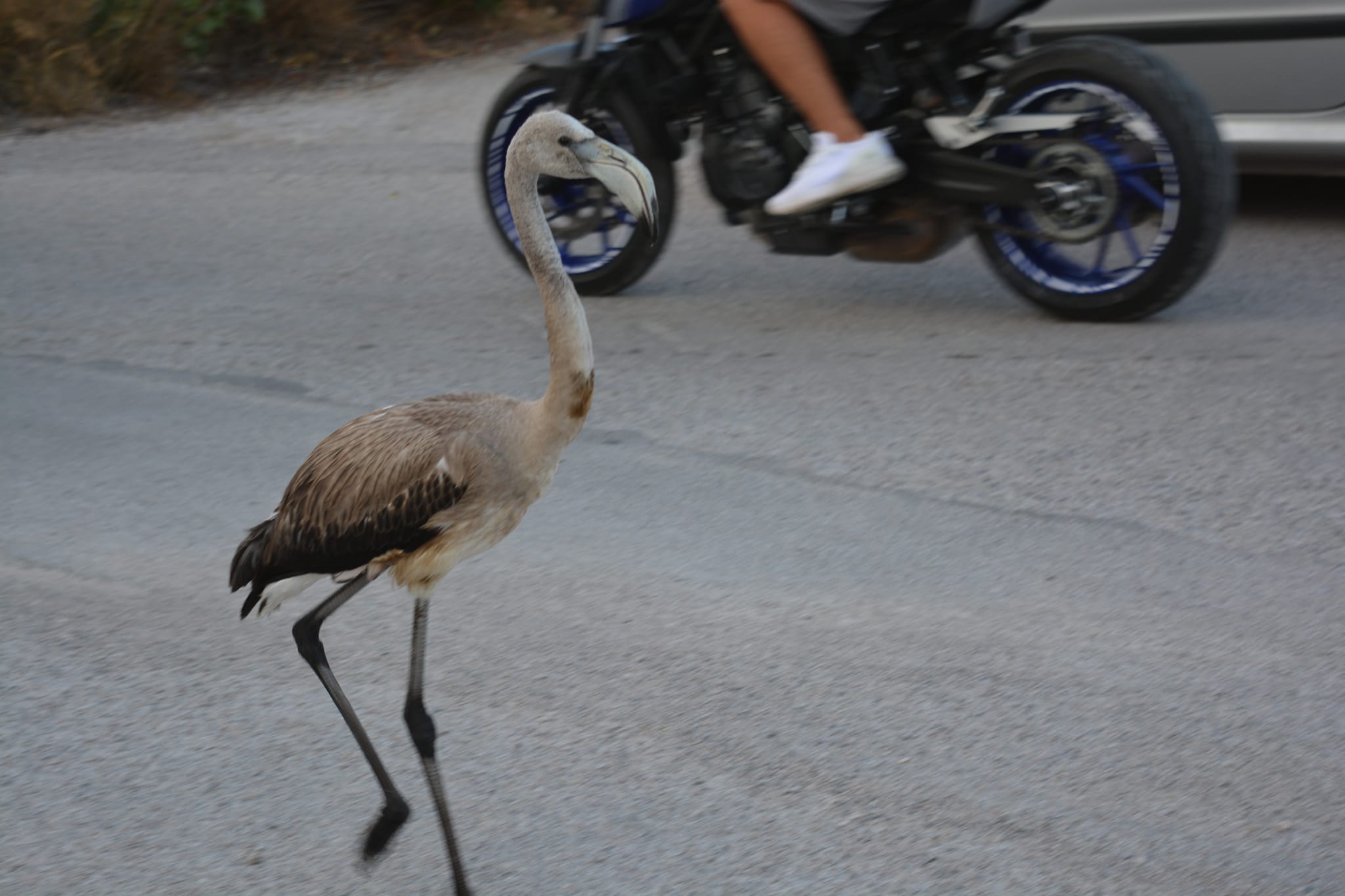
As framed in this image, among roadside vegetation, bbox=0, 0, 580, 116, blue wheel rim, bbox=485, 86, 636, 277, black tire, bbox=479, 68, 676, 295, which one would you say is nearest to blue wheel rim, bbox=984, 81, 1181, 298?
black tire, bbox=479, 68, 676, 295

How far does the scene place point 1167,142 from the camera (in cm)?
549

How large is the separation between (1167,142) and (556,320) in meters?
3.36

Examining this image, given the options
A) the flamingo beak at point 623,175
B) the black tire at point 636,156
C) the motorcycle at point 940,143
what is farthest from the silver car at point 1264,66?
the flamingo beak at point 623,175

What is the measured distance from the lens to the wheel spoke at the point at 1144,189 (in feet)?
18.3

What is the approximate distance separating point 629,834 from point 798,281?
418 cm

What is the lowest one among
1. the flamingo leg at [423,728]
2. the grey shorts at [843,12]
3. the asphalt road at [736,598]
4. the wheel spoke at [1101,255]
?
the asphalt road at [736,598]

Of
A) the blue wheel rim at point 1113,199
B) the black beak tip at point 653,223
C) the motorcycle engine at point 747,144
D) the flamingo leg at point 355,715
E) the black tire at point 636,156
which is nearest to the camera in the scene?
the black beak tip at point 653,223

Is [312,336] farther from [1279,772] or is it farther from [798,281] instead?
[1279,772]

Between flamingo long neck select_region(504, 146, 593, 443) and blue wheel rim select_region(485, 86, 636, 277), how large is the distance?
3.42 meters

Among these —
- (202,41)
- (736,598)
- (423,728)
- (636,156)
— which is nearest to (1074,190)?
(636,156)

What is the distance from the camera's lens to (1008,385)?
539cm

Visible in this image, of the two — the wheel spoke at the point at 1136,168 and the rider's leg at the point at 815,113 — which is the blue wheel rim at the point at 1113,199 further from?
the rider's leg at the point at 815,113

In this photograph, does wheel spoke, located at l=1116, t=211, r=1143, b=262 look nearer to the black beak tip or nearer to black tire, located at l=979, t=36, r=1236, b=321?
black tire, located at l=979, t=36, r=1236, b=321

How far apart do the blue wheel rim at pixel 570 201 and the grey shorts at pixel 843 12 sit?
3.27 ft
